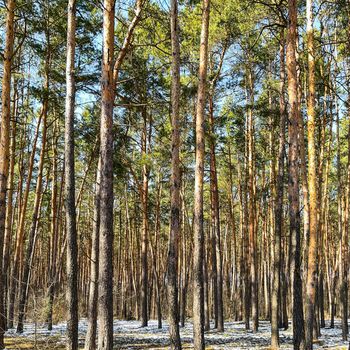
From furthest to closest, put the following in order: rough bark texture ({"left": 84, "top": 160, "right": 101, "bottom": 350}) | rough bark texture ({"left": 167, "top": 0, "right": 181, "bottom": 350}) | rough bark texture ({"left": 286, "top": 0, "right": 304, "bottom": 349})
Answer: rough bark texture ({"left": 84, "top": 160, "right": 101, "bottom": 350}) → rough bark texture ({"left": 286, "top": 0, "right": 304, "bottom": 349}) → rough bark texture ({"left": 167, "top": 0, "right": 181, "bottom": 350})

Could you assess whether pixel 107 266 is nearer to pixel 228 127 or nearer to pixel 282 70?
pixel 282 70

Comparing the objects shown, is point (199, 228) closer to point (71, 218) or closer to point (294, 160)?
point (294, 160)

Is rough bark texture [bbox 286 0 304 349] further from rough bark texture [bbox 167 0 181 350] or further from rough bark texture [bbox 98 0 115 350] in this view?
rough bark texture [bbox 98 0 115 350]

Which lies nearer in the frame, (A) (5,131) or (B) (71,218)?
(B) (71,218)

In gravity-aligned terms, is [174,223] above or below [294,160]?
below

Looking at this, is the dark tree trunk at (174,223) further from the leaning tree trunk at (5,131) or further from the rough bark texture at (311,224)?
the leaning tree trunk at (5,131)

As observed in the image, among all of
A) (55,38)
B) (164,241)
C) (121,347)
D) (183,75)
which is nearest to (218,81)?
(183,75)

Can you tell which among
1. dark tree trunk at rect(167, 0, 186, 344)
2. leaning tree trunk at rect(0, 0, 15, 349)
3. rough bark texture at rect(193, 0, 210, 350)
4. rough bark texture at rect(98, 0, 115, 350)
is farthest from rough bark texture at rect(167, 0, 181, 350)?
leaning tree trunk at rect(0, 0, 15, 349)

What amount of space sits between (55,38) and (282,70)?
8.83m

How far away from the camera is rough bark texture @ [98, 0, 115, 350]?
24.3 ft

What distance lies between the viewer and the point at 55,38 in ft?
53.8

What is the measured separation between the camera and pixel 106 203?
7852 millimetres

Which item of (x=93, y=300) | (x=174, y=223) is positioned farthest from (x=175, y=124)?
(x=93, y=300)

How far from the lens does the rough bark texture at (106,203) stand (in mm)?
7410
